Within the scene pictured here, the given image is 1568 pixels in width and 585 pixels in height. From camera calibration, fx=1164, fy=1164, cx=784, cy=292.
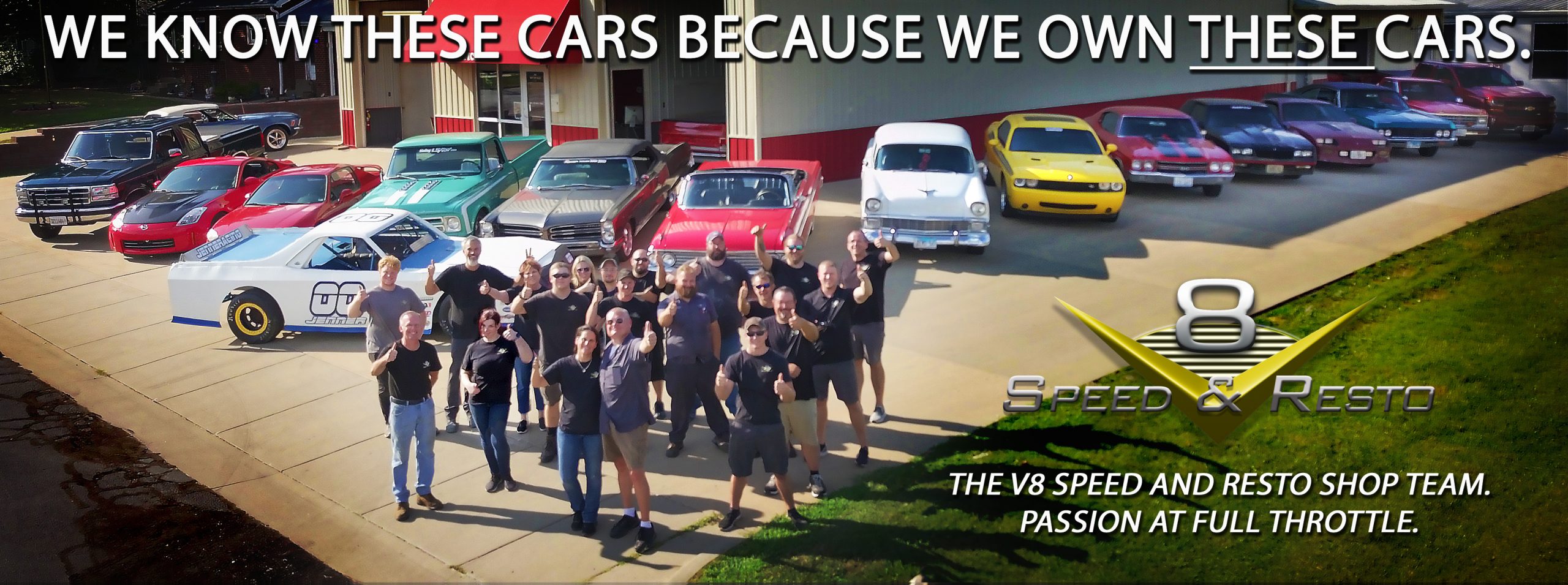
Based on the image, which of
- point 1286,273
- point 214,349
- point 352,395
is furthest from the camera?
point 1286,273

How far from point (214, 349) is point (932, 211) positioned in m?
8.13

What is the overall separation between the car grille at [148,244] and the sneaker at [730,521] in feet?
Result: 37.5

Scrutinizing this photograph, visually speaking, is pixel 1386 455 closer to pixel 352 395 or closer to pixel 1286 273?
pixel 1286 273

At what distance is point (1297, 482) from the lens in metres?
8.70

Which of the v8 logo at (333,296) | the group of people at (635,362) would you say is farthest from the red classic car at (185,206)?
the group of people at (635,362)

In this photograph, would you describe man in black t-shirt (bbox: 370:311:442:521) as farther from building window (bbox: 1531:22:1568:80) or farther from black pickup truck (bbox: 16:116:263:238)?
building window (bbox: 1531:22:1568:80)

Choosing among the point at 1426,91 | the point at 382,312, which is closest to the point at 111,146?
the point at 382,312

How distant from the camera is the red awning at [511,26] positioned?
68.7ft

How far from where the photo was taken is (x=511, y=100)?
2291 centimetres

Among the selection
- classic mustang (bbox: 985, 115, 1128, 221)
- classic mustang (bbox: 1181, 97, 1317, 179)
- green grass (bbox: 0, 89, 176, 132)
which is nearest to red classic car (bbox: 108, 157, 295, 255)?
classic mustang (bbox: 985, 115, 1128, 221)

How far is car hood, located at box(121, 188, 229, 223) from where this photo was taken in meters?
15.8

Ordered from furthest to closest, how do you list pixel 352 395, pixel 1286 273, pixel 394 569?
pixel 1286 273 < pixel 352 395 < pixel 394 569

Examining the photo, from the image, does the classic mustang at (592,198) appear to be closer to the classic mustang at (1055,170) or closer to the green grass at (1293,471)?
the classic mustang at (1055,170)

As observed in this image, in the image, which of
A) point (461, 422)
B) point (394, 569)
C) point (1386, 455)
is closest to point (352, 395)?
point (461, 422)
